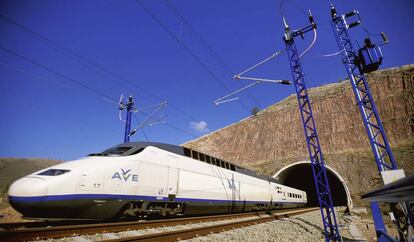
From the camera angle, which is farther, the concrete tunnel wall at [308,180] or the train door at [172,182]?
the concrete tunnel wall at [308,180]

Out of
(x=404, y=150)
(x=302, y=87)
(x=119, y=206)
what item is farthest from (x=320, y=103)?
(x=119, y=206)

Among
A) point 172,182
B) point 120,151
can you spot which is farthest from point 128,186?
point 172,182

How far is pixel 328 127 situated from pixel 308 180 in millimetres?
10638

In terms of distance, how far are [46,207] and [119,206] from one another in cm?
216

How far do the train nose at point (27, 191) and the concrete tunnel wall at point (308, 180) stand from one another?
1050 inches

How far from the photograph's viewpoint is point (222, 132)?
173 feet

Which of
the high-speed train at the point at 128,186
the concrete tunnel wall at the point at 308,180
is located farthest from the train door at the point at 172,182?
the concrete tunnel wall at the point at 308,180

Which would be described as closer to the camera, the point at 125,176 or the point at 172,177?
the point at 125,176

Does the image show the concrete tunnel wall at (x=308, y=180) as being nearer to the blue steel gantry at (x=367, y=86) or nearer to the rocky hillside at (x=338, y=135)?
the rocky hillside at (x=338, y=135)

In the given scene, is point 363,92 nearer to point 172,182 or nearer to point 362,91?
point 362,91

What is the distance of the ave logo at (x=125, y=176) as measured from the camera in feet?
24.9

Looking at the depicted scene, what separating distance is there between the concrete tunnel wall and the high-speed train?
61.9 ft

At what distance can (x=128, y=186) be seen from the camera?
7.83 meters

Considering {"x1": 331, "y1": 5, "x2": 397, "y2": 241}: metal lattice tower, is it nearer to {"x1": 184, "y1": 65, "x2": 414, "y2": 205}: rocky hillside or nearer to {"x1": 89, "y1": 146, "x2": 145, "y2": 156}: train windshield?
{"x1": 89, "y1": 146, "x2": 145, "y2": 156}: train windshield
